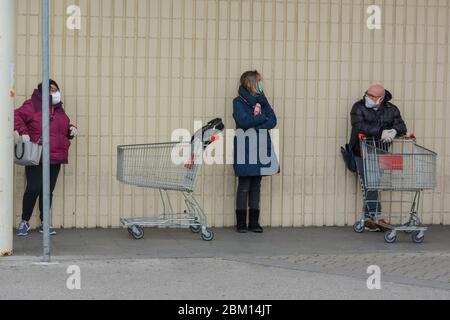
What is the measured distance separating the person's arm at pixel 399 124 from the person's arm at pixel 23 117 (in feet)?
14.2

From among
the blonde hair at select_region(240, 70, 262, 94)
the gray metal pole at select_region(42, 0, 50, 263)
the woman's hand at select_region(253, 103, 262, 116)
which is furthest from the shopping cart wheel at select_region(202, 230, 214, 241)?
the gray metal pole at select_region(42, 0, 50, 263)

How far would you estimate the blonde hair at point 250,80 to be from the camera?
433 inches

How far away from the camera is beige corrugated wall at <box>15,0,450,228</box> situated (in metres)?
11.2

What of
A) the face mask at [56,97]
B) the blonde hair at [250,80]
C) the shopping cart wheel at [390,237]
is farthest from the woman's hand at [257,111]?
the face mask at [56,97]

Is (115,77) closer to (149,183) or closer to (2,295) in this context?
(149,183)

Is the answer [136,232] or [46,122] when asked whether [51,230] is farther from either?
[46,122]

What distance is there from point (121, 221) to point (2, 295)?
311 centimetres

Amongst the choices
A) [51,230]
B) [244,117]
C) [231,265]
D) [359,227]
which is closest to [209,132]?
[244,117]

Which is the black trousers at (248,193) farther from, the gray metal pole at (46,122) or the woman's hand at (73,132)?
the gray metal pole at (46,122)

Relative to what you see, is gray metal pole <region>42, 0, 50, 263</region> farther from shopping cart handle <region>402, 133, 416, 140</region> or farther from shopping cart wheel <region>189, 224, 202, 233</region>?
Answer: shopping cart handle <region>402, 133, 416, 140</region>

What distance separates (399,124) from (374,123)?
328 mm

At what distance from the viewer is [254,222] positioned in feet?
37.1

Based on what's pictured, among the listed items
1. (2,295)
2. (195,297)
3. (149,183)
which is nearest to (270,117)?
(149,183)

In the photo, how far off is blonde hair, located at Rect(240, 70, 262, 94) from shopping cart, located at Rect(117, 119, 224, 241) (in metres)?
0.61
